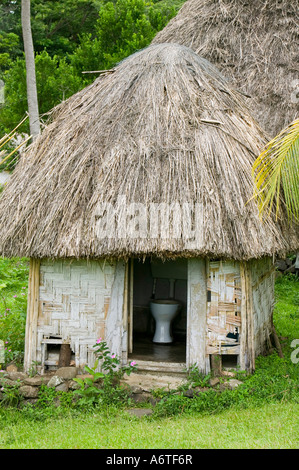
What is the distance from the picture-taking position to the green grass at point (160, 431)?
495 cm

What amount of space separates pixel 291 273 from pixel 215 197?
7661 mm

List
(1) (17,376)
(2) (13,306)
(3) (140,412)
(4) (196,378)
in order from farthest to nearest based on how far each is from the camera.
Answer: (2) (13,306) < (1) (17,376) < (4) (196,378) < (3) (140,412)

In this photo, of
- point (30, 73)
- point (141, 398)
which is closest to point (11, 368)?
point (141, 398)

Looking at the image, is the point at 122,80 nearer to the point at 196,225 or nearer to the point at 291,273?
the point at 196,225

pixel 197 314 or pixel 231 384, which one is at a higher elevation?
pixel 197 314

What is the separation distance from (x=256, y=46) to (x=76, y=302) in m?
5.46

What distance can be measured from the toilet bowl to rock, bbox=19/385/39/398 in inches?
94.1

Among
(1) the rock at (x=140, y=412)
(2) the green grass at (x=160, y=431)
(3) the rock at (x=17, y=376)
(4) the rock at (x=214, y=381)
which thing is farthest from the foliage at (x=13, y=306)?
(4) the rock at (x=214, y=381)

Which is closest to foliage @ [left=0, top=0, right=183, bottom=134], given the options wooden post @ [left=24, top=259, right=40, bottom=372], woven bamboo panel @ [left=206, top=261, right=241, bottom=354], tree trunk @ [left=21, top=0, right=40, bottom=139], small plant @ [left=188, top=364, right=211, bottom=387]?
tree trunk @ [left=21, top=0, right=40, bottom=139]

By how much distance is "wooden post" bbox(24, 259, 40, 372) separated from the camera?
6.69m

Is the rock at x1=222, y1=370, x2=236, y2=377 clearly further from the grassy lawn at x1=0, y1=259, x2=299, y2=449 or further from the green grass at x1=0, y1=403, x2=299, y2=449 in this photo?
the green grass at x1=0, y1=403, x2=299, y2=449

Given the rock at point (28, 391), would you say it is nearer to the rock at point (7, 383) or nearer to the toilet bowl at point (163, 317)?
the rock at point (7, 383)

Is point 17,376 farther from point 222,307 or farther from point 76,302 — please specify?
point 222,307

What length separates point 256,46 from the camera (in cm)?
941
